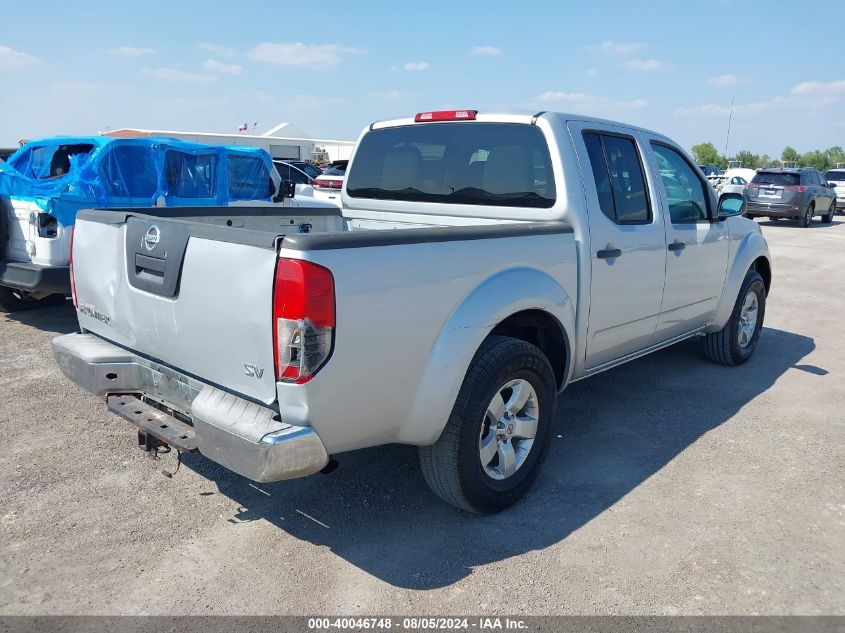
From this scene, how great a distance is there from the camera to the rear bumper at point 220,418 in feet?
8.44

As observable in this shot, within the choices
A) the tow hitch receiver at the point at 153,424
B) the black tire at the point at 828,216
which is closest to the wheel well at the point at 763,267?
the tow hitch receiver at the point at 153,424

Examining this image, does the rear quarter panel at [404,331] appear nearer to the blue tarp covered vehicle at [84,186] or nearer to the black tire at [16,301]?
the blue tarp covered vehicle at [84,186]

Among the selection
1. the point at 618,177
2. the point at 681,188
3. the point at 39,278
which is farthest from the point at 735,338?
the point at 39,278

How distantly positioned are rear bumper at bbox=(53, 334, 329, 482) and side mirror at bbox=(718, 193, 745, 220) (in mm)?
4039

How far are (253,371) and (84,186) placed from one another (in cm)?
524

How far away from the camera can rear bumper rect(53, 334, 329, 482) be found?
2.57 metres

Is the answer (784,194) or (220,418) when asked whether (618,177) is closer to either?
(220,418)

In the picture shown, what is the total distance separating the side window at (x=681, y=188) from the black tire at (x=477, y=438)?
6.50 feet

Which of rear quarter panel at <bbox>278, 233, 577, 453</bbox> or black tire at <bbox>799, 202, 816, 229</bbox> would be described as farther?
black tire at <bbox>799, 202, 816, 229</bbox>

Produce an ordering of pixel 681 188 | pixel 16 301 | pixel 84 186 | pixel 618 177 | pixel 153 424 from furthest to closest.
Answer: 1. pixel 16 301
2. pixel 84 186
3. pixel 681 188
4. pixel 618 177
5. pixel 153 424

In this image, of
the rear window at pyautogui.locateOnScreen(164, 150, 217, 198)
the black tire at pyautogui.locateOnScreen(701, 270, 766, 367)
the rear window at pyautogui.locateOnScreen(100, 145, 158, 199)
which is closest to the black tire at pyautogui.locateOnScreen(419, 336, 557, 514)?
the black tire at pyautogui.locateOnScreen(701, 270, 766, 367)

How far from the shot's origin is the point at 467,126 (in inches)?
171

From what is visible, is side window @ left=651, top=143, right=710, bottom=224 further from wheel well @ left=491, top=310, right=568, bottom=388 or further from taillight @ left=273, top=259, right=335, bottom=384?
taillight @ left=273, top=259, right=335, bottom=384

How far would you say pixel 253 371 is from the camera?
2699 millimetres
